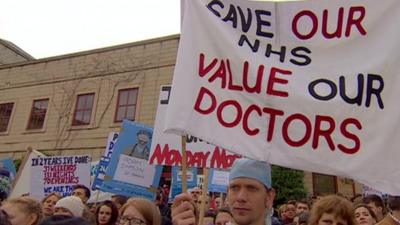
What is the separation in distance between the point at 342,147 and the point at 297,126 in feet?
1.07

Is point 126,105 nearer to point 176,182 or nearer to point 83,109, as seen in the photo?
point 83,109

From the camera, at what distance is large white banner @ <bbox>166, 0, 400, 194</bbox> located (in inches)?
122

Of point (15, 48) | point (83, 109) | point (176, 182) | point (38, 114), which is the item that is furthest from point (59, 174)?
point (15, 48)

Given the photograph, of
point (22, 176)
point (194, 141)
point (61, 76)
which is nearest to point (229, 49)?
point (194, 141)

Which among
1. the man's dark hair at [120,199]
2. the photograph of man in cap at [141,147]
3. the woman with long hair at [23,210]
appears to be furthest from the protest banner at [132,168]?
the woman with long hair at [23,210]

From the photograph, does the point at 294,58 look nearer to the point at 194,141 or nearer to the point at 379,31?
the point at 379,31

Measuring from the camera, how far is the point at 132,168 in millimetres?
7199

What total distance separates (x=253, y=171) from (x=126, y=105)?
54.6 feet

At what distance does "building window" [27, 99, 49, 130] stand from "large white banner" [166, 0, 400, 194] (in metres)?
19.4

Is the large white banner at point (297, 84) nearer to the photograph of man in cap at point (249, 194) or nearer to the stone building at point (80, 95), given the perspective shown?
the photograph of man in cap at point (249, 194)

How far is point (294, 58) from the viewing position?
11.2 feet

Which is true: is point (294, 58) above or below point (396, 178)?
above

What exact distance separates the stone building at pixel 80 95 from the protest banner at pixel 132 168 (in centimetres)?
1093

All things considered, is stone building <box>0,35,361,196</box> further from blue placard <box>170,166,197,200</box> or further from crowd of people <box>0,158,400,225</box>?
crowd of people <box>0,158,400,225</box>
